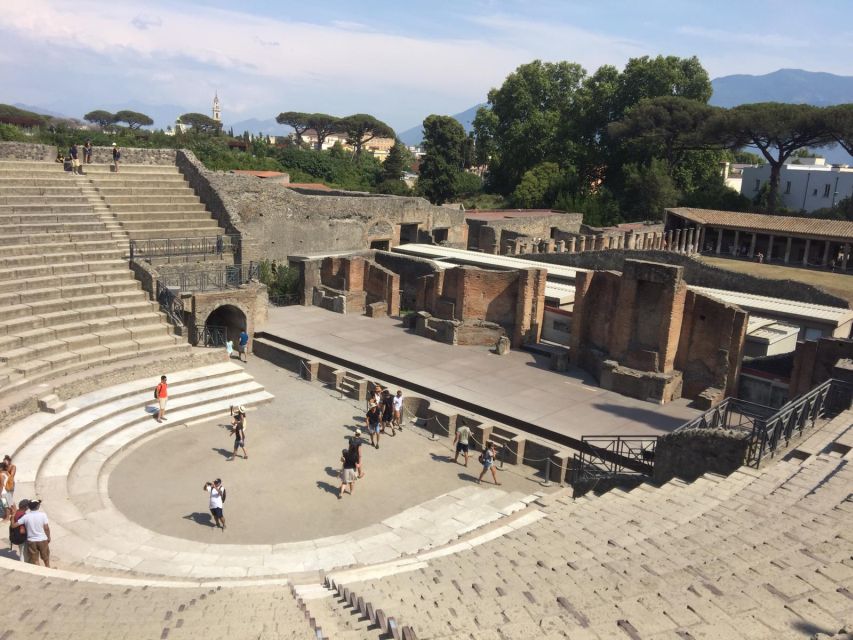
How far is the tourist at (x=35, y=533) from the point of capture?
351 inches

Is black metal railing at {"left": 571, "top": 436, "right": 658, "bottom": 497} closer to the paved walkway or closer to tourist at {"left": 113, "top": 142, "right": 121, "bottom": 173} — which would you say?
the paved walkway

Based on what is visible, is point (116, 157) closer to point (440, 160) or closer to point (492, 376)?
point (492, 376)

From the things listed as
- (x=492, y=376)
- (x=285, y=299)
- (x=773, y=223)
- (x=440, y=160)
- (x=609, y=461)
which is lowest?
(x=609, y=461)

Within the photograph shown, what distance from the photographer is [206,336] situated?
19.9m

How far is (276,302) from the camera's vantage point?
26.1 metres

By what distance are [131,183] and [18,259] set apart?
28.7ft

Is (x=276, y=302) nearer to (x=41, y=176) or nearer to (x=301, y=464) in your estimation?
(x=41, y=176)

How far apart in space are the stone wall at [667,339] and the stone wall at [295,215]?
45.8ft

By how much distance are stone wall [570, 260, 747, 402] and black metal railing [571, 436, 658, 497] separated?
3.28m

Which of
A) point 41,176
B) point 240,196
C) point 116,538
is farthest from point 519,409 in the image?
point 41,176

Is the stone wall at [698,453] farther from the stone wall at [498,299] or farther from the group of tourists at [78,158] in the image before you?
the group of tourists at [78,158]

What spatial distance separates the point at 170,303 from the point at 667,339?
1319 centimetres

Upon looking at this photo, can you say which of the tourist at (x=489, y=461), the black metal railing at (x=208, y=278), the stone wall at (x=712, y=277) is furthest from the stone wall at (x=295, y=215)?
the tourist at (x=489, y=461)

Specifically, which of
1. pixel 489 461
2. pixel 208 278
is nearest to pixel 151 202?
pixel 208 278
